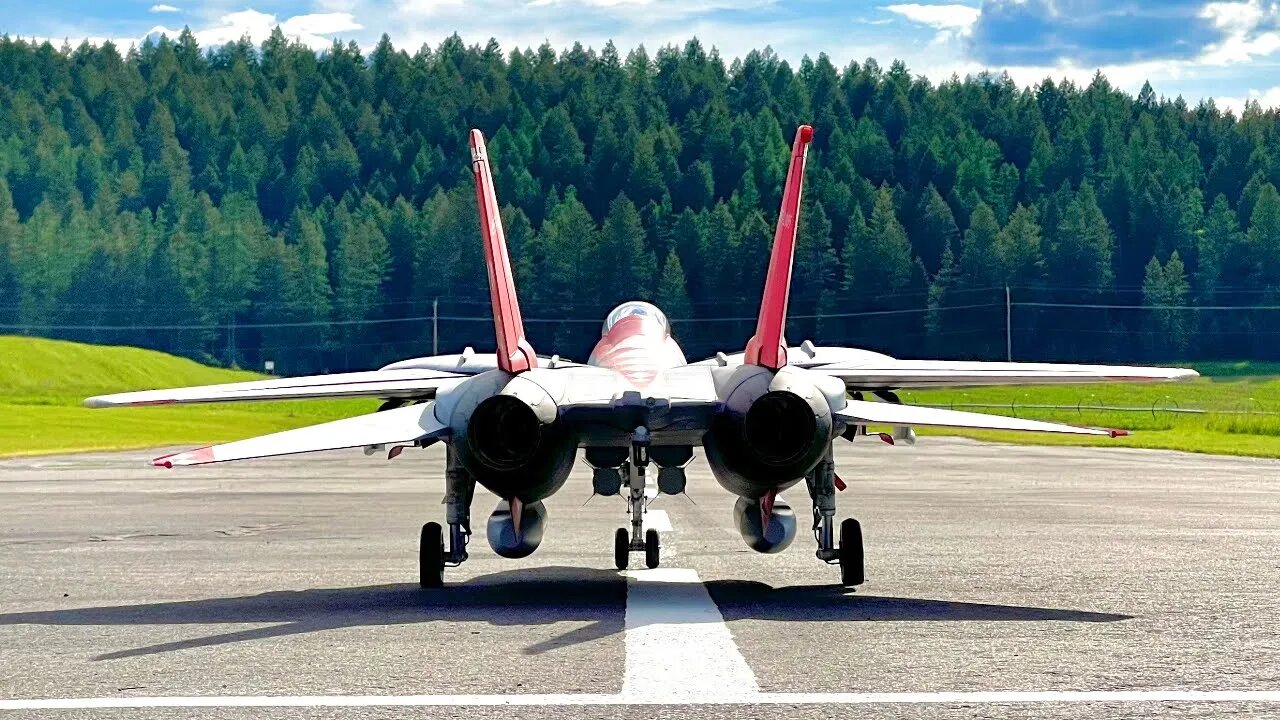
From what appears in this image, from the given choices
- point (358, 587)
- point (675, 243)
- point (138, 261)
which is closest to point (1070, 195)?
point (675, 243)

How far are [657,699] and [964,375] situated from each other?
7405 millimetres

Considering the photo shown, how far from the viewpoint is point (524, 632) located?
1178cm

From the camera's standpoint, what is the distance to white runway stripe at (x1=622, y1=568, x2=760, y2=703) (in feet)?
30.4

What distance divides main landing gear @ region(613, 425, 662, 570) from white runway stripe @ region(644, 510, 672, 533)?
4.47m

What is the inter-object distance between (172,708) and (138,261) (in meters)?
189

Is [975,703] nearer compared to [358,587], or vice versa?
[975,703]

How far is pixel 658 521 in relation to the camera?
947 inches

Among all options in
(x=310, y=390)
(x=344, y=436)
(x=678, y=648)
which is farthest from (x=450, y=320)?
(x=678, y=648)

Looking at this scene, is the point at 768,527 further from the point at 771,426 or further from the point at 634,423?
the point at 634,423

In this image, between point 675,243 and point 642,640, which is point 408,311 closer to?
point 675,243

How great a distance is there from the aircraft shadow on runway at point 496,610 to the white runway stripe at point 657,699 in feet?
6.10

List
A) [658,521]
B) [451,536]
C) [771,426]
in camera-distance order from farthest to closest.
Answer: [658,521] < [451,536] < [771,426]

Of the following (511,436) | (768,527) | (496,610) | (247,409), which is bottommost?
(247,409)

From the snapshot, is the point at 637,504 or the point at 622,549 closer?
the point at 637,504
